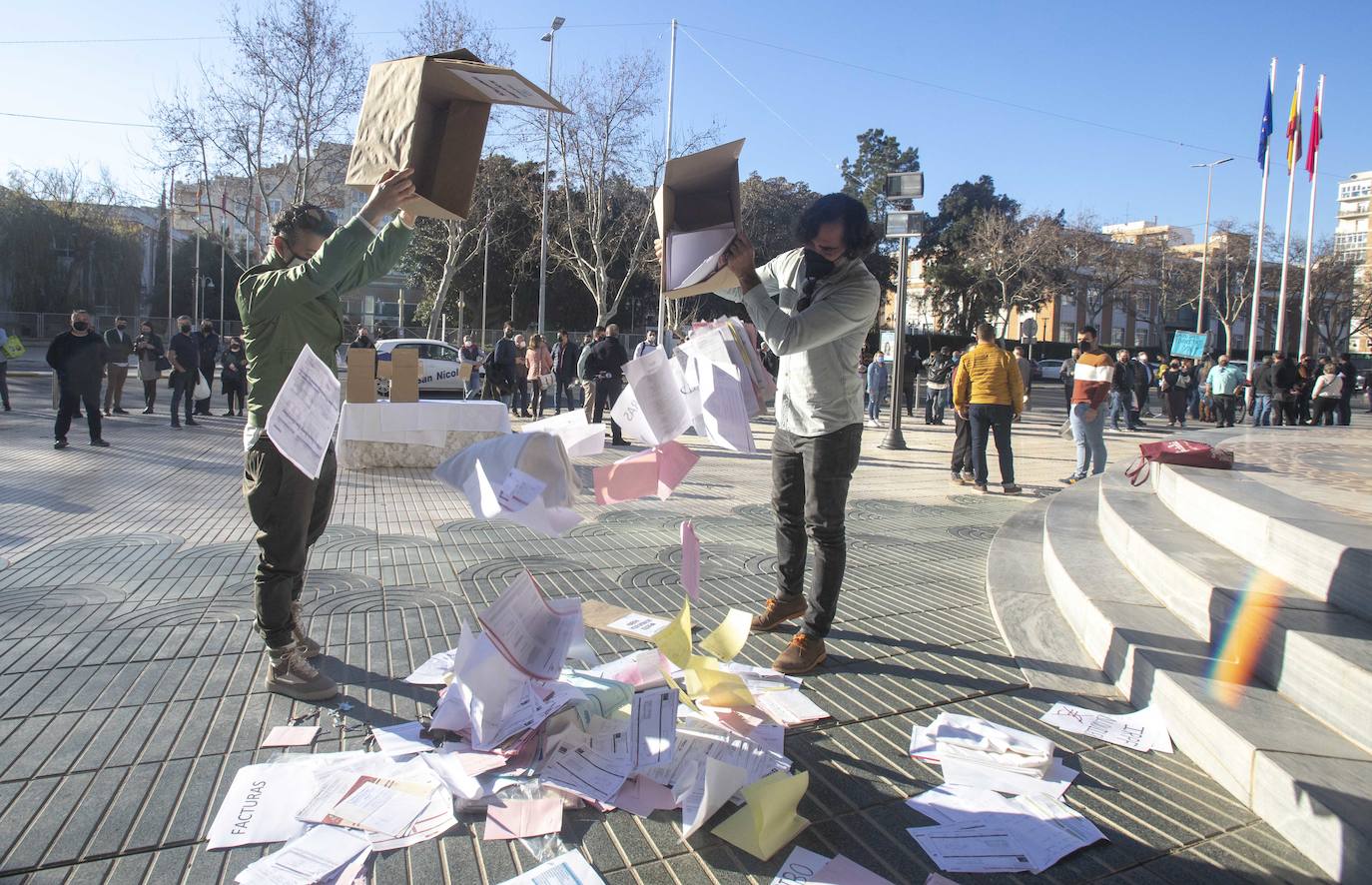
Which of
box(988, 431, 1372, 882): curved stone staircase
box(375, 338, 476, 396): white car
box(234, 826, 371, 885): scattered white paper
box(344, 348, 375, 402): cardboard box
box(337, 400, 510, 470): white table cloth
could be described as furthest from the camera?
box(375, 338, 476, 396): white car

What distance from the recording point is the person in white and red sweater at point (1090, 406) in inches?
355

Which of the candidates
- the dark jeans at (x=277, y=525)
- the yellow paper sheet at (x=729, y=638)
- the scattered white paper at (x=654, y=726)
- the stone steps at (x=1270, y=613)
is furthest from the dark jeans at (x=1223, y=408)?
the dark jeans at (x=277, y=525)

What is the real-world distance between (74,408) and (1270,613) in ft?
42.9

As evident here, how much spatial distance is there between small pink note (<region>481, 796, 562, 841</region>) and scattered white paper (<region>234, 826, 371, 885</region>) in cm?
32

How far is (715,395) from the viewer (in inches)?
116

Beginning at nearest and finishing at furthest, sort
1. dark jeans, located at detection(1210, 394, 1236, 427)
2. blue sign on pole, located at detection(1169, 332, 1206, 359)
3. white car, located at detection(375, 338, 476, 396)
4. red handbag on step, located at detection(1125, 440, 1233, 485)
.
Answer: red handbag on step, located at detection(1125, 440, 1233, 485), dark jeans, located at detection(1210, 394, 1236, 427), white car, located at detection(375, 338, 476, 396), blue sign on pole, located at detection(1169, 332, 1206, 359)

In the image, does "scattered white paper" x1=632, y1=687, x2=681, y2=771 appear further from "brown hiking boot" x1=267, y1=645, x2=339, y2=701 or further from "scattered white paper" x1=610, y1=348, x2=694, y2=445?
"brown hiking boot" x1=267, y1=645, x2=339, y2=701

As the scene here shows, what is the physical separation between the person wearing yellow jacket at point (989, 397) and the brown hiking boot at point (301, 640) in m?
6.78

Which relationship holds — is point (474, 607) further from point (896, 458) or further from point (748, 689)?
point (896, 458)

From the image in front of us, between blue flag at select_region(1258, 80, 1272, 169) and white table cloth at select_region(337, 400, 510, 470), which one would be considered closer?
white table cloth at select_region(337, 400, 510, 470)

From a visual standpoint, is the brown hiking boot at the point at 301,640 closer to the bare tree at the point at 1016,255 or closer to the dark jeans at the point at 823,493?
the dark jeans at the point at 823,493

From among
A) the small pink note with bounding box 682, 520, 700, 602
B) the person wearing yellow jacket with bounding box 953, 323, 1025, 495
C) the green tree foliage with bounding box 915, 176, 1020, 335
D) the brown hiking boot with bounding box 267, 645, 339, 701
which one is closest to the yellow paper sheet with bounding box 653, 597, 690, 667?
the small pink note with bounding box 682, 520, 700, 602

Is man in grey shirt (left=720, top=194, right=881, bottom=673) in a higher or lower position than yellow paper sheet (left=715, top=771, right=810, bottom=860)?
higher

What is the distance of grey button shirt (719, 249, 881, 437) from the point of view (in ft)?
10.1
